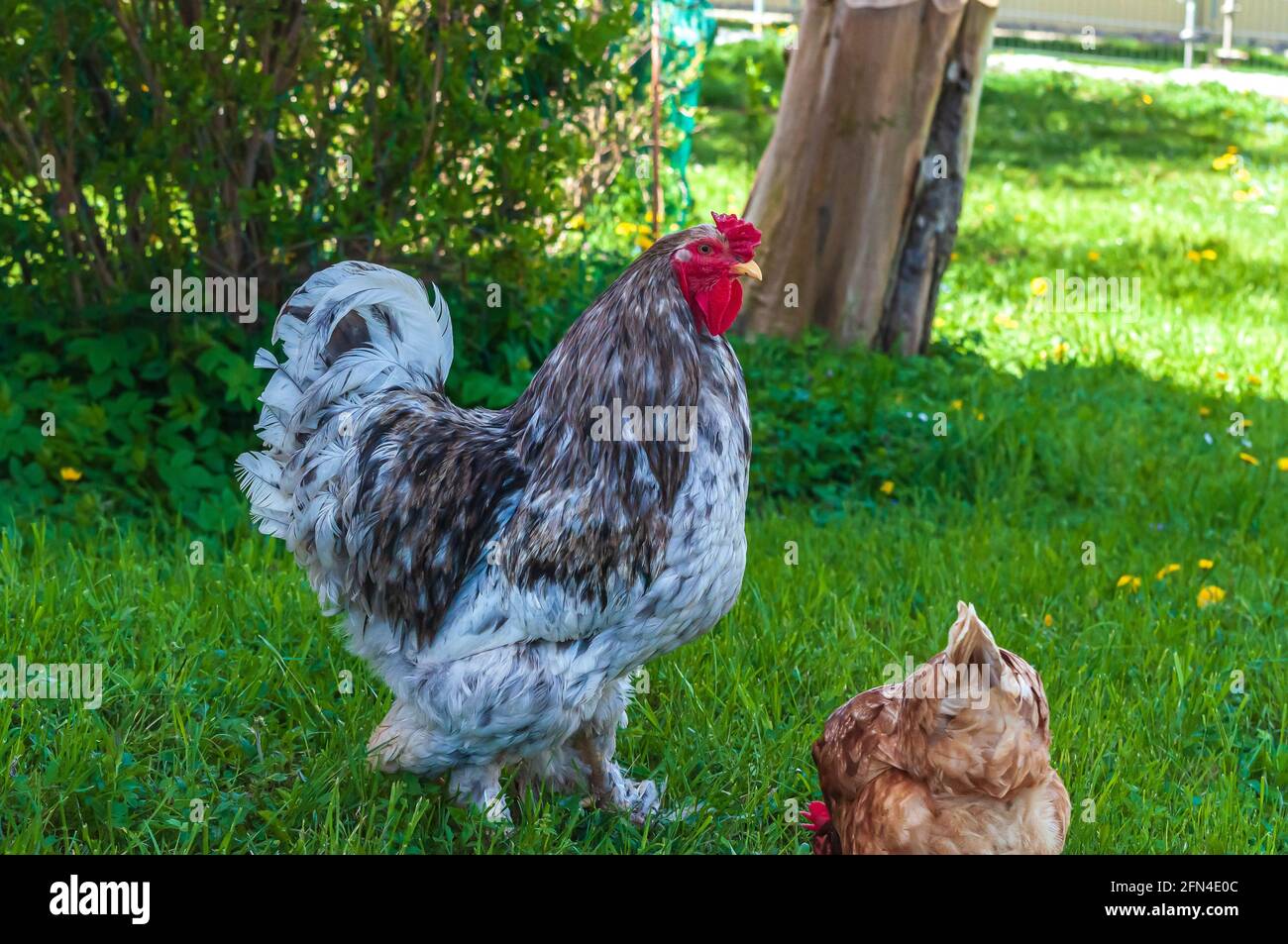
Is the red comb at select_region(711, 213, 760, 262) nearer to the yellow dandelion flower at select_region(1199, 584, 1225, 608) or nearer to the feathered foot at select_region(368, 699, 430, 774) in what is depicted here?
the feathered foot at select_region(368, 699, 430, 774)

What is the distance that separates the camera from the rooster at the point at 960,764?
9.95ft

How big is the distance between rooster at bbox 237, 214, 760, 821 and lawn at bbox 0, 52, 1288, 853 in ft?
1.23

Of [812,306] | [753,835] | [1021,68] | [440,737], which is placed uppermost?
[1021,68]

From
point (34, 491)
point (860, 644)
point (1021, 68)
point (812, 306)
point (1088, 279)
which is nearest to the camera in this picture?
point (860, 644)

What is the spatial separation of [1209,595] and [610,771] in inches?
114

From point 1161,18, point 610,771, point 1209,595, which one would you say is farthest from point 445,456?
point 1161,18

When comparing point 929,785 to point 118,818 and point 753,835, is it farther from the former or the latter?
point 118,818

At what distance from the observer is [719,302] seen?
337 centimetres

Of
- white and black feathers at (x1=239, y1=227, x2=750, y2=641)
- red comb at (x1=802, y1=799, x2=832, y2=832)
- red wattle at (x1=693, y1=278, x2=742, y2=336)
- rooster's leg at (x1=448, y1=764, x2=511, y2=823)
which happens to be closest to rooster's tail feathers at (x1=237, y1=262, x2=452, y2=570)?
white and black feathers at (x1=239, y1=227, x2=750, y2=641)

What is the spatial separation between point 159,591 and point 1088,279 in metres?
7.76

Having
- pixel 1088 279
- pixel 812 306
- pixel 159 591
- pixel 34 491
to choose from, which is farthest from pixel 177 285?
pixel 1088 279

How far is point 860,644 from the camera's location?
4.79m

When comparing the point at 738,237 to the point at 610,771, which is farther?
the point at 610,771

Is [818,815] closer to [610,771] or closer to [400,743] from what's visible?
[610,771]
